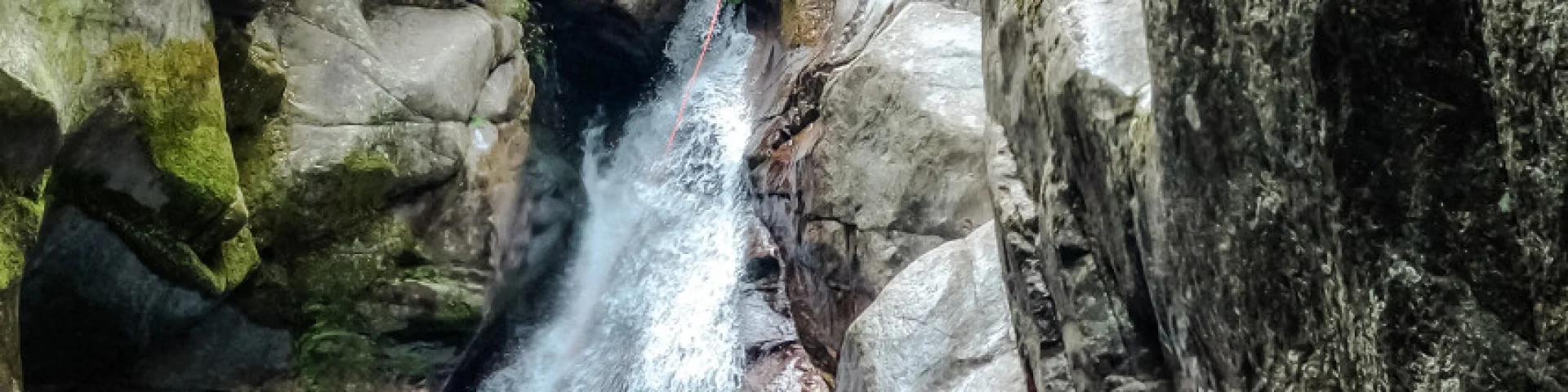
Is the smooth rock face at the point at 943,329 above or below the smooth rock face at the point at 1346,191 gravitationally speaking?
below

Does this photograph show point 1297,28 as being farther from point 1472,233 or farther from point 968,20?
point 968,20

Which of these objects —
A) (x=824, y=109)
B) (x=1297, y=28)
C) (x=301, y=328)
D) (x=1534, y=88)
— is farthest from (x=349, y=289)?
(x=1534, y=88)

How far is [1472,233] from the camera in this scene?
2371 millimetres

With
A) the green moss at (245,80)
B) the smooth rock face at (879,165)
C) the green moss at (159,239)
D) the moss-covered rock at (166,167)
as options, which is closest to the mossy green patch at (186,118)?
the moss-covered rock at (166,167)

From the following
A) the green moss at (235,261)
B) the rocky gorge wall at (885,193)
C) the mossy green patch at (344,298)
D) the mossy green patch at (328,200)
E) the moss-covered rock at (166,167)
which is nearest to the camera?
the rocky gorge wall at (885,193)

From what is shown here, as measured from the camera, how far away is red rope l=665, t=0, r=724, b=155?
1318cm

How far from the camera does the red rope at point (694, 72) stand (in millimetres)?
13175

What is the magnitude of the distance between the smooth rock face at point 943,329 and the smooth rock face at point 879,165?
103cm

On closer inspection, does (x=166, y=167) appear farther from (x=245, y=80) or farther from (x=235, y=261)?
(x=245, y=80)

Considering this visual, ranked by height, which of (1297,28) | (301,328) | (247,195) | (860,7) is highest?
(1297,28)

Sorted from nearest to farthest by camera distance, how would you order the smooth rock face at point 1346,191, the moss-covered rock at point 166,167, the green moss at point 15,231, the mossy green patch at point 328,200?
the smooth rock face at point 1346,191, the green moss at point 15,231, the moss-covered rock at point 166,167, the mossy green patch at point 328,200

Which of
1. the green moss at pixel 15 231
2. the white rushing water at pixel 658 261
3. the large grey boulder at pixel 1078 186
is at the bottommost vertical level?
the white rushing water at pixel 658 261

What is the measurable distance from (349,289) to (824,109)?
444cm

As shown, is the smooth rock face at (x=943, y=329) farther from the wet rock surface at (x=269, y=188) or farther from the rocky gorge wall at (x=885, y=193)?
the wet rock surface at (x=269, y=188)
